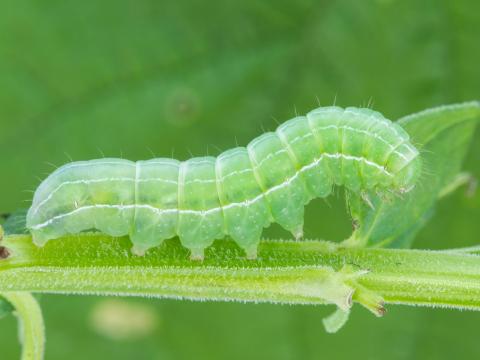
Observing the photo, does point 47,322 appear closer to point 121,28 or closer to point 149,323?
point 149,323

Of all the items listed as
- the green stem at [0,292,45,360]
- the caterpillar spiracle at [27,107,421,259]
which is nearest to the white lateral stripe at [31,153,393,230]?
the caterpillar spiracle at [27,107,421,259]

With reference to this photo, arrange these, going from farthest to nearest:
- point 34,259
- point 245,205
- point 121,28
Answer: point 121,28, point 245,205, point 34,259

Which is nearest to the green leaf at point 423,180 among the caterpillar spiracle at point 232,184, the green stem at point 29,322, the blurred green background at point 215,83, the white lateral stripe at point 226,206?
the caterpillar spiracle at point 232,184

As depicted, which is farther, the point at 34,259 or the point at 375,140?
the point at 375,140

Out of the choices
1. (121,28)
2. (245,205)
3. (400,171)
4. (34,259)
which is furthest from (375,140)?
(121,28)

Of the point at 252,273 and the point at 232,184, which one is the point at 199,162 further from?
the point at 252,273

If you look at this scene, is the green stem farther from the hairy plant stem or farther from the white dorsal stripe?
the white dorsal stripe
